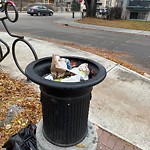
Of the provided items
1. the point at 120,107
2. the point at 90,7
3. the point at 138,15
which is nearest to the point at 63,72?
the point at 120,107

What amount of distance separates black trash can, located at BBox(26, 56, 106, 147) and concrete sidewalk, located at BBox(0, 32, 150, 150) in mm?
682

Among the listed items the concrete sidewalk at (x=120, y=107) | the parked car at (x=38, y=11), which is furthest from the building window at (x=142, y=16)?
the concrete sidewalk at (x=120, y=107)

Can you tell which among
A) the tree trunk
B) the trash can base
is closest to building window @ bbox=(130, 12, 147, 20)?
the tree trunk

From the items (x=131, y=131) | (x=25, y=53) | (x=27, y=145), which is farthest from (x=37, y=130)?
(x=25, y=53)

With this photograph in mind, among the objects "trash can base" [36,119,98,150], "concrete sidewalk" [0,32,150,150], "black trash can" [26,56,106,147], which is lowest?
"concrete sidewalk" [0,32,150,150]

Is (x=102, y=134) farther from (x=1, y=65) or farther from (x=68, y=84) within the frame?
(x=1, y=65)

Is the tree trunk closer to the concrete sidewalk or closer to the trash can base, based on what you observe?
the concrete sidewalk

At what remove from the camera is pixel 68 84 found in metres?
1.81

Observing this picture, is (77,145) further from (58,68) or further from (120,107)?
(120,107)

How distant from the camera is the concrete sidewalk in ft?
9.29

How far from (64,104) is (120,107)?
6.43 feet

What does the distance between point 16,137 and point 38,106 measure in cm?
103

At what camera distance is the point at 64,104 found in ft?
6.39

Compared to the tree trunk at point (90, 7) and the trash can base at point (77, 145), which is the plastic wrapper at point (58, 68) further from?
the tree trunk at point (90, 7)
